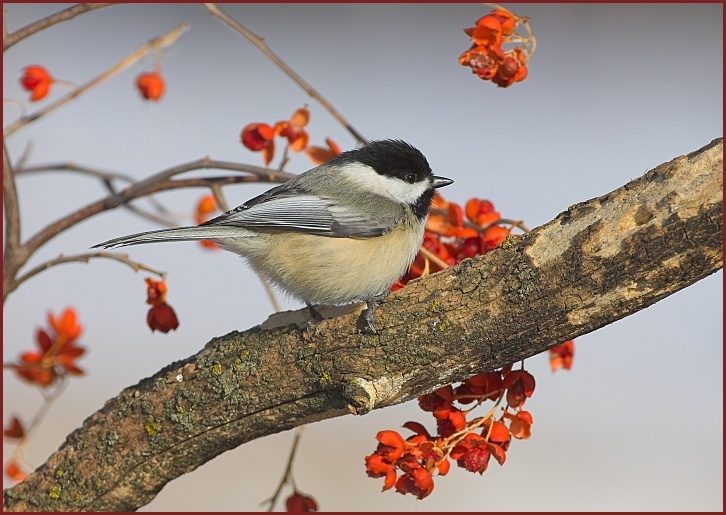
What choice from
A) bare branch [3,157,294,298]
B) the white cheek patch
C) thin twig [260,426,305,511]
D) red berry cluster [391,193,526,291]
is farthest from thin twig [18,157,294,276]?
thin twig [260,426,305,511]

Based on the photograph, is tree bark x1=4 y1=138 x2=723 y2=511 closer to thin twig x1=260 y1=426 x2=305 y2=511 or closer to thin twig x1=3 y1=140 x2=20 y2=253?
thin twig x1=260 y1=426 x2=305 y2=511

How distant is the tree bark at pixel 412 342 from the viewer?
45.4 inches

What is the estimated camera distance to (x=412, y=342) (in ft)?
4.40

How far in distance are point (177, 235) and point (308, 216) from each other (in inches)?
11.6

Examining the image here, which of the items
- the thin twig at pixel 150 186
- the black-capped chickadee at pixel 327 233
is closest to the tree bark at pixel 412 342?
the black-capped chickadee at pixel 327 233

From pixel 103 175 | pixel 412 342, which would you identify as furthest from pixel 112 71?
pixel 412 342

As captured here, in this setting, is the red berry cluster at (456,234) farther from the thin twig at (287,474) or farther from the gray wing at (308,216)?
the thin twig at (287,474)

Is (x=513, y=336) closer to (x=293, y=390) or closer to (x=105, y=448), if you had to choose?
(x=293, y=390)

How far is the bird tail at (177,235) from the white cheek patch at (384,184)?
311 mm

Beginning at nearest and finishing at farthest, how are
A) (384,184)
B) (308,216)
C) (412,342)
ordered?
(412,342) < (308,216) < (384,184)

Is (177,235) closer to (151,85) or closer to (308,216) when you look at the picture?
(308,216)

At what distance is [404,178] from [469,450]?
749 millimetres

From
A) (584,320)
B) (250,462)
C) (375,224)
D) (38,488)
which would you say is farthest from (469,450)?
(250,462)

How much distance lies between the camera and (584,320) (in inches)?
48.2
